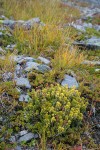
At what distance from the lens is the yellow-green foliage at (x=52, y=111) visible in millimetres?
4789

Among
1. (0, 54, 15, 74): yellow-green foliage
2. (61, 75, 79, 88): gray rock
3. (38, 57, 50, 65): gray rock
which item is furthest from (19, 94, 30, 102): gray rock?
(38, 57, 50, 65): gray rock

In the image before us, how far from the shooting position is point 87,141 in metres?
4.95

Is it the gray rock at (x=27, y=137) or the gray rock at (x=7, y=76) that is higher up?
the gray rock at (x=7, y=76)

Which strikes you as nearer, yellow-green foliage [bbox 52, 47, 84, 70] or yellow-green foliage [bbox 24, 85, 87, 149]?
yellow-green foliage [bbox 24, 85, 87, 149]

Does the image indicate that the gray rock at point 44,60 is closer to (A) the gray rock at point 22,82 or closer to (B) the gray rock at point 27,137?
(A) the gray rock at point 22,82

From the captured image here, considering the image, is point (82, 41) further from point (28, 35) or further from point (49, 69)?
point (49, 69)

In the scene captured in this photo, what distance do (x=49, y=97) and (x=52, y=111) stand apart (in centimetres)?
33

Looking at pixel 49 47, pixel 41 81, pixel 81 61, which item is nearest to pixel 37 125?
pixel 41 81

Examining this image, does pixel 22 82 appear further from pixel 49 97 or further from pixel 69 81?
pixel 49 97

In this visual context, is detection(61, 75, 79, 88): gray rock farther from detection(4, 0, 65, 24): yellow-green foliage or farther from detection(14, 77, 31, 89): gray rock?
detection(4, 0, 65, 24): yellow-green foliage

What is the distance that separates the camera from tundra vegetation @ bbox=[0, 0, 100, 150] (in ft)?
15.8

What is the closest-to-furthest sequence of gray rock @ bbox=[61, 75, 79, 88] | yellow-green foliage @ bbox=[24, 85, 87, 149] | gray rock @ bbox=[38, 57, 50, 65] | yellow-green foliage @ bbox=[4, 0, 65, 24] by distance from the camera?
1. yellow-green foliage @ bbox=[24, 85, 87, 149]
2. gray rock @ bbox=[61, 75, 79, 88]
3. gray rock @ bbox=[38, 57, 50, 65]
4. yellow-green foliage @ bbox=[4, 0, 65, 24]

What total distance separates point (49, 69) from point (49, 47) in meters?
1.19

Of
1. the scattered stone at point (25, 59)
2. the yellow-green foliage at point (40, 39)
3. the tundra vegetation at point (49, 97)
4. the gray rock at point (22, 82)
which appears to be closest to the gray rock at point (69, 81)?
the tundra vegetation at point (49, 97)
